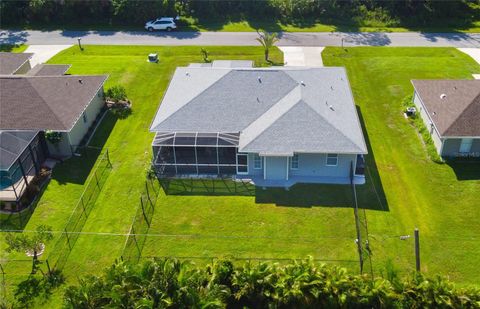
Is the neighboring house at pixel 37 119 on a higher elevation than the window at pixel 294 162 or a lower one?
higher

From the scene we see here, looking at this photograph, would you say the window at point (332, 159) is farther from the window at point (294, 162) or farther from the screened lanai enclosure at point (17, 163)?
the screened lanai enclosure at point (17, 163)

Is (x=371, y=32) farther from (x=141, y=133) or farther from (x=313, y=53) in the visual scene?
(x=141, y=133)

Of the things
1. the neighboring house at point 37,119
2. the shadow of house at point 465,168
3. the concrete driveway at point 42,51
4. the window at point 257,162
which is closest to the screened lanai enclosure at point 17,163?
the neighboring house at point 37,119

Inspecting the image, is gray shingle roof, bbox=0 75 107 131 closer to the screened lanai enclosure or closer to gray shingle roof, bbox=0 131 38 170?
gray shingle roof, bbox=0 131 38 170

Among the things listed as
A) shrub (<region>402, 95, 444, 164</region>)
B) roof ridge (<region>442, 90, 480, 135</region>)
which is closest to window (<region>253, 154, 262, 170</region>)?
shrub (<region>402, 95, 444, 164</region>)

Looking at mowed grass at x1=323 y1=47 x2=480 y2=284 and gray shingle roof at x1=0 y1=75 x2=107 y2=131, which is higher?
gray shingle roof at x1=0 y1=75 x2=107 y2=131

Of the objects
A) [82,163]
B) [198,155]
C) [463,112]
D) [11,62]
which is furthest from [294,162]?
[11,62]

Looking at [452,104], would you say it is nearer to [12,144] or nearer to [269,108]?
[269,108]
